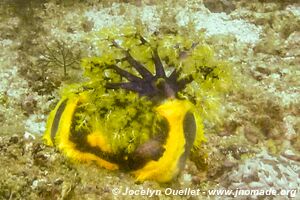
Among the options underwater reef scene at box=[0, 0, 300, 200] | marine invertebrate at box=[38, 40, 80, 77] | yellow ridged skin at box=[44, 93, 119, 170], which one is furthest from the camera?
marine invertebrate at box=[38, 40, 80, 77]

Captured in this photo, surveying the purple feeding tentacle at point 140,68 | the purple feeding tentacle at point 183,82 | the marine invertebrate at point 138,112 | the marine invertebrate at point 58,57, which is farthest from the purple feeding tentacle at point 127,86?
the marine invertebrate at point 58,57

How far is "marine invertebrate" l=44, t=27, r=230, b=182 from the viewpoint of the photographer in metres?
2.94

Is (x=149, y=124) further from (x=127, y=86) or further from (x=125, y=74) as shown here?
(x=125, y=74)

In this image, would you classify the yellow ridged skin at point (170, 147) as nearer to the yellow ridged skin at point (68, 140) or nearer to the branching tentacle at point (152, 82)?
the branching tentacle at point (152, 82)

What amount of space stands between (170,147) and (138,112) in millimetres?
339

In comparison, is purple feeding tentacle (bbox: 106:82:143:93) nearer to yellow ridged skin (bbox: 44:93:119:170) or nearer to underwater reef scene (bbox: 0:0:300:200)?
underwater reef scene (bbox: 0:0:300:200)

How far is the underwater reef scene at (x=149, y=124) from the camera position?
292cm

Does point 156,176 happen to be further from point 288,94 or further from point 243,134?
point 288,94

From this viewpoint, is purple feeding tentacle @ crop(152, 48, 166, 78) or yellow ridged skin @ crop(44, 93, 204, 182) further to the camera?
purple feeding tentacle @ crop(152, 48, 166, 78)

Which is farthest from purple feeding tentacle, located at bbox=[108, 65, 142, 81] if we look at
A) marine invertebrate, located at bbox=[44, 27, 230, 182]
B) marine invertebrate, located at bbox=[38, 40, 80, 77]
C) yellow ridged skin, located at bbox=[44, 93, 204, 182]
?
marine invertebrate, located at bbox=[38, 40, 80, 77]

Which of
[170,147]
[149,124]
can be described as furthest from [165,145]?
[149,124]

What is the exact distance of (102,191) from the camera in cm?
290

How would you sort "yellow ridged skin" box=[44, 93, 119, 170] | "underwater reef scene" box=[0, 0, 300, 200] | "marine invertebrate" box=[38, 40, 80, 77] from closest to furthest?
"underwater reef scene" box=[0, 0, 300, 200] < "yellow ridged skin" box=[44, 93, 119, 170] < "marine invertebrate" box=[38, 40, 80, 77]

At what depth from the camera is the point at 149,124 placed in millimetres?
2930
